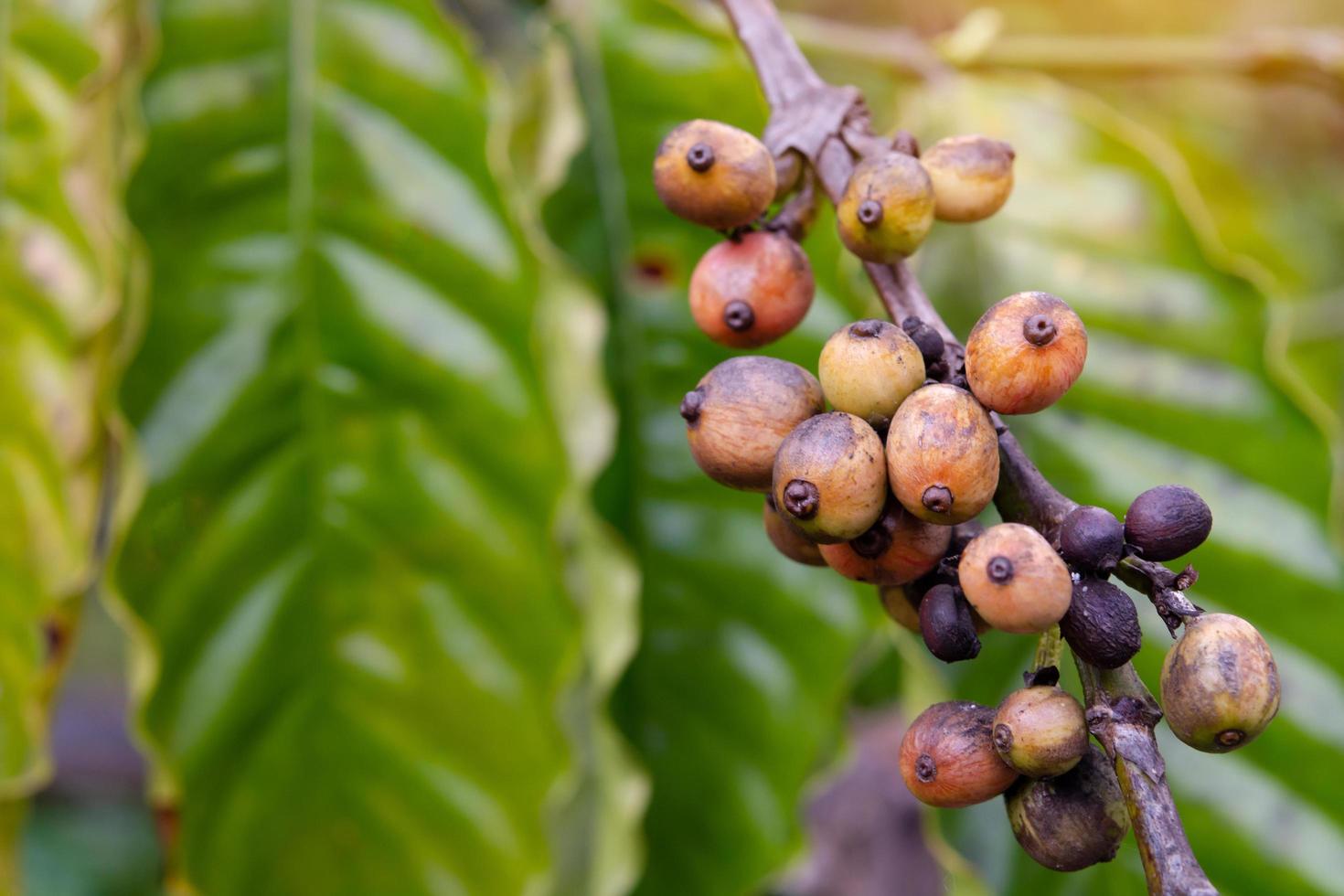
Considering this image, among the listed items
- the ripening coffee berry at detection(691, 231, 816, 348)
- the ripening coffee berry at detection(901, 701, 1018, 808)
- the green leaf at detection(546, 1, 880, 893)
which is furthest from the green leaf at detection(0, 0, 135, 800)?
the ripening coffee berry at detection(901, 701, 1018, 808)

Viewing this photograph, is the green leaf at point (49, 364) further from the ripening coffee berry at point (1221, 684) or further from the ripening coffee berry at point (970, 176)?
the ripening coffee berry at point (1221, 684)

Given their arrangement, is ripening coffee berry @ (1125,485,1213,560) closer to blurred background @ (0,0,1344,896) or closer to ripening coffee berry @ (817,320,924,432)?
ripening coffee berry @ (817,320,924,432)

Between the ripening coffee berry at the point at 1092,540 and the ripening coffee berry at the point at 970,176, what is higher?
the ripening coffee berry at the point at 970,176

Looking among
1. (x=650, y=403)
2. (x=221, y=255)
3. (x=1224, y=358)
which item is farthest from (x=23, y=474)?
(x=1224, y=358)

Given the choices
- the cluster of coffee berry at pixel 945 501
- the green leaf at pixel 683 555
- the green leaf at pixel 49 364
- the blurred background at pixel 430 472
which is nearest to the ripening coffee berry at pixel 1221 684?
the cluster of coffee berry at pixel 945 501

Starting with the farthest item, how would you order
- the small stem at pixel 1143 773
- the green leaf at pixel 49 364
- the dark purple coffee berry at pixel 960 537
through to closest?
the green leaf at pixel 49 364, the dark purple coffee berry at pixel 960 537, the small stem at pixel 1143 773

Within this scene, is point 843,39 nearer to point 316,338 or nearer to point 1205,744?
point 316,338

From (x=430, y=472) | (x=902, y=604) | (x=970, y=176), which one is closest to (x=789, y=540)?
(x=902, y=604)
